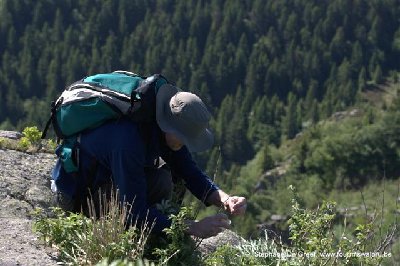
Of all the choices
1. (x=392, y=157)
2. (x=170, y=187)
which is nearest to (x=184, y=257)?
(x=170, y=187)

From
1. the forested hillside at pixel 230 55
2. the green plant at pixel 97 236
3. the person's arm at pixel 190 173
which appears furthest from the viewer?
the forested hillside at pixel 230 55

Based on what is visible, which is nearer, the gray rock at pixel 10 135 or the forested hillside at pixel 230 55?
the gray rock at pixel 10 135

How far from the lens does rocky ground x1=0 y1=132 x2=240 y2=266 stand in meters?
4.78

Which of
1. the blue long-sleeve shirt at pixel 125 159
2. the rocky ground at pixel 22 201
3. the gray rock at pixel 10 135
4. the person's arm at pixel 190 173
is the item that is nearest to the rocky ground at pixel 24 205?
the rocky ground at pixel 22 201

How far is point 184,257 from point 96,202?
944 mm

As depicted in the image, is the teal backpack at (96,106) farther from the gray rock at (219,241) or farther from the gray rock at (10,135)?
the gray rock at (10,135)

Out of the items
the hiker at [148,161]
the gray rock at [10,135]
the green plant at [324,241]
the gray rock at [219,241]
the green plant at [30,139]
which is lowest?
the gray rock at [219,241]

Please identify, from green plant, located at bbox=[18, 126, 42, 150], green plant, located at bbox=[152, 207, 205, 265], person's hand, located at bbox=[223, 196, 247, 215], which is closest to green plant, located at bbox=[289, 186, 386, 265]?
person's hand, located at bbox=[223, 196, 247, 215]

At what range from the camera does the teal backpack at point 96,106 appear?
198 inches

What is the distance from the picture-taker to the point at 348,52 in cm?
14000

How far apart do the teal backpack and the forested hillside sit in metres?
93.4

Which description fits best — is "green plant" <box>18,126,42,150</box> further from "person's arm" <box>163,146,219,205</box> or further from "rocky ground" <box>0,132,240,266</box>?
A: "person's arm" <box>163,146,219,205</box>

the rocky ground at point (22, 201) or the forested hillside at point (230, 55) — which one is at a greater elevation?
the rocky ground at point (22, 201)

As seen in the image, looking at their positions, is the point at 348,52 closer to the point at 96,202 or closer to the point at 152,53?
the point at 152,53
